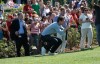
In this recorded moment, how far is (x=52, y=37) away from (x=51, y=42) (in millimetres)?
250

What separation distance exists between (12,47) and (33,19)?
2.25m

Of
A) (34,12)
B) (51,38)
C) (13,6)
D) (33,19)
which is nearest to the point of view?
(51,38)

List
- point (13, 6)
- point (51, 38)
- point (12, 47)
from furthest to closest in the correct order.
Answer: point (13, 6), point (12, 47), point (51, 38)

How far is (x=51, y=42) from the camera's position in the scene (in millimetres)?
18672

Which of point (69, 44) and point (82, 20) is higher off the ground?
point (82, 20)

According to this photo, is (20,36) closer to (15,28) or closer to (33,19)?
(15,28)

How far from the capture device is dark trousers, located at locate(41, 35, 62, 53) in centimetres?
1861

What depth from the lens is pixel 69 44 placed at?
21969mm

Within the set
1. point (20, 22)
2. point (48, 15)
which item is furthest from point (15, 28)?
point (48, 15)

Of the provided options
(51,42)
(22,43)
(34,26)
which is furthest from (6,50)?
(51,42)

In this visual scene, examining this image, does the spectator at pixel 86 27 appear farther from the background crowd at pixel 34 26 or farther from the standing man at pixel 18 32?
the standing man at pixel 18 32

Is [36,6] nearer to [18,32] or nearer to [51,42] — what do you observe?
[18,32]

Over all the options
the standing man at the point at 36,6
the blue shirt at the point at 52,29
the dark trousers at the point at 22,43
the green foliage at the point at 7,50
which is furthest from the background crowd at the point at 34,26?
the standing man at the point at 36,6

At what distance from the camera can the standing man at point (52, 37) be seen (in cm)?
1856
